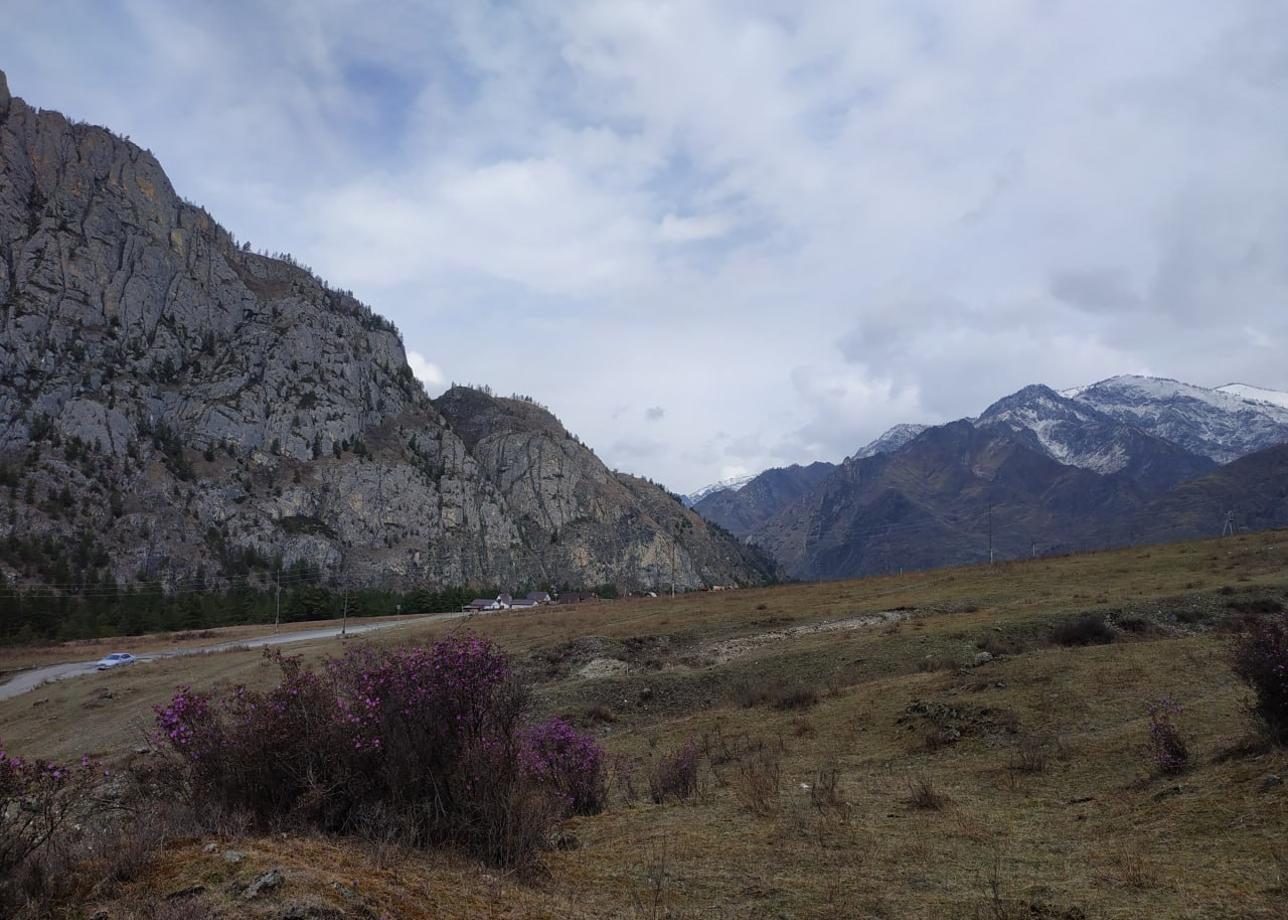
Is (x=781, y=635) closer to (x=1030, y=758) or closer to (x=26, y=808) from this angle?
(x=1030, y=758)

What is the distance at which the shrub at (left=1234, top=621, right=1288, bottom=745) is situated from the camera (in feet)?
28.3

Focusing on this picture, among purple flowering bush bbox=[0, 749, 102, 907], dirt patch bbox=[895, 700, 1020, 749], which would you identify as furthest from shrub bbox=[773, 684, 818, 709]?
purple flowering bush bbox=[0, 749, 102, 907]

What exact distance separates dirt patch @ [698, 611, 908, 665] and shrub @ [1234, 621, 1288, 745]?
17.2 meters

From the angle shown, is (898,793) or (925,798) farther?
(898,793)

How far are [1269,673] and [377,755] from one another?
33.6 ft

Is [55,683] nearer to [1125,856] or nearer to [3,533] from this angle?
[1125,856]

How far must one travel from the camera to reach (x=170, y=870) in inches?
189

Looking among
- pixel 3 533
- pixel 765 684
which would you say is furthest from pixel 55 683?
pixel 3 533

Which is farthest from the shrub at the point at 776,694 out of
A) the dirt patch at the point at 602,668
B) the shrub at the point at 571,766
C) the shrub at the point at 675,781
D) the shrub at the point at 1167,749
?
the shrub at the point at 1167,749

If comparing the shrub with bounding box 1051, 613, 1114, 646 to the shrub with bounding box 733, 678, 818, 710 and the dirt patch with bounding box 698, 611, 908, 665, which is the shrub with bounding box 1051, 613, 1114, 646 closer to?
the shrub with bounding box 733, 678, 818, 710

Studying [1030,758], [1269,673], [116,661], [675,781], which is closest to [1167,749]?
[1269,673]

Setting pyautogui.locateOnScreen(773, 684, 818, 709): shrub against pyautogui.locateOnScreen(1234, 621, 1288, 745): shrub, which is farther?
pyautogui.locateOnScreen(773, 684, 818, 709): shrub

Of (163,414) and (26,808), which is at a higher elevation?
(163,414)

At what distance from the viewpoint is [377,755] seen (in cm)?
680
